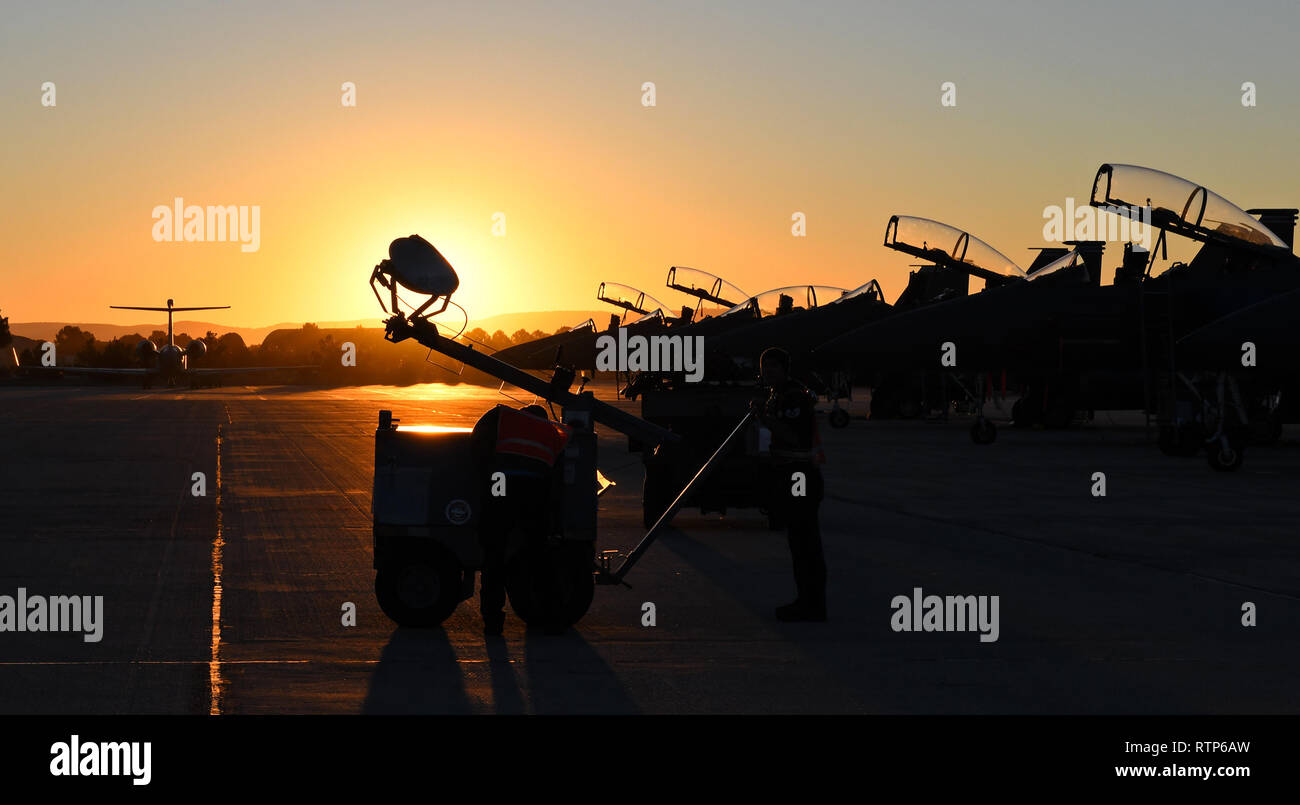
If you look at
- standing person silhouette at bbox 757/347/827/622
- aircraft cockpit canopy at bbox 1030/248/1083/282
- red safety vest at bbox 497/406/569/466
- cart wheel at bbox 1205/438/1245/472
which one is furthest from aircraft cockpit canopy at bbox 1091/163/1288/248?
red safety vest at bbox 497/406/569/466

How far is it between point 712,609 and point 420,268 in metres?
2.85

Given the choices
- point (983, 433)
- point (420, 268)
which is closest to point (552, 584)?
point (420, 268)

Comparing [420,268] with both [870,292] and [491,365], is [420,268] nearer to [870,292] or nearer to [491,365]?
[491,365]

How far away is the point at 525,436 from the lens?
804 centimetres

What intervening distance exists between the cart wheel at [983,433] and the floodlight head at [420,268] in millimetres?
21642

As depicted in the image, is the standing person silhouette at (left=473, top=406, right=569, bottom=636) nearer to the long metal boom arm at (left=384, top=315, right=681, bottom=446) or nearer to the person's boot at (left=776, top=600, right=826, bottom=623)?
the long metal boom arm at (left=384, top=315, right=681, bottom=446)

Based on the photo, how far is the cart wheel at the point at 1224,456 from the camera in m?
21.2

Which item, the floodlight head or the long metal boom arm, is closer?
the floodlight head

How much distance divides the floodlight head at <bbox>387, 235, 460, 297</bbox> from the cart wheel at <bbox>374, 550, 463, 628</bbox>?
1.56m

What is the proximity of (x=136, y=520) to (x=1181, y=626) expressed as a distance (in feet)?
33.7

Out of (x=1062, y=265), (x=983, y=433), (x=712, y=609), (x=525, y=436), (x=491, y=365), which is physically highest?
(x=1062, y=265)

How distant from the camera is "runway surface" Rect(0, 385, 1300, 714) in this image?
666cm
